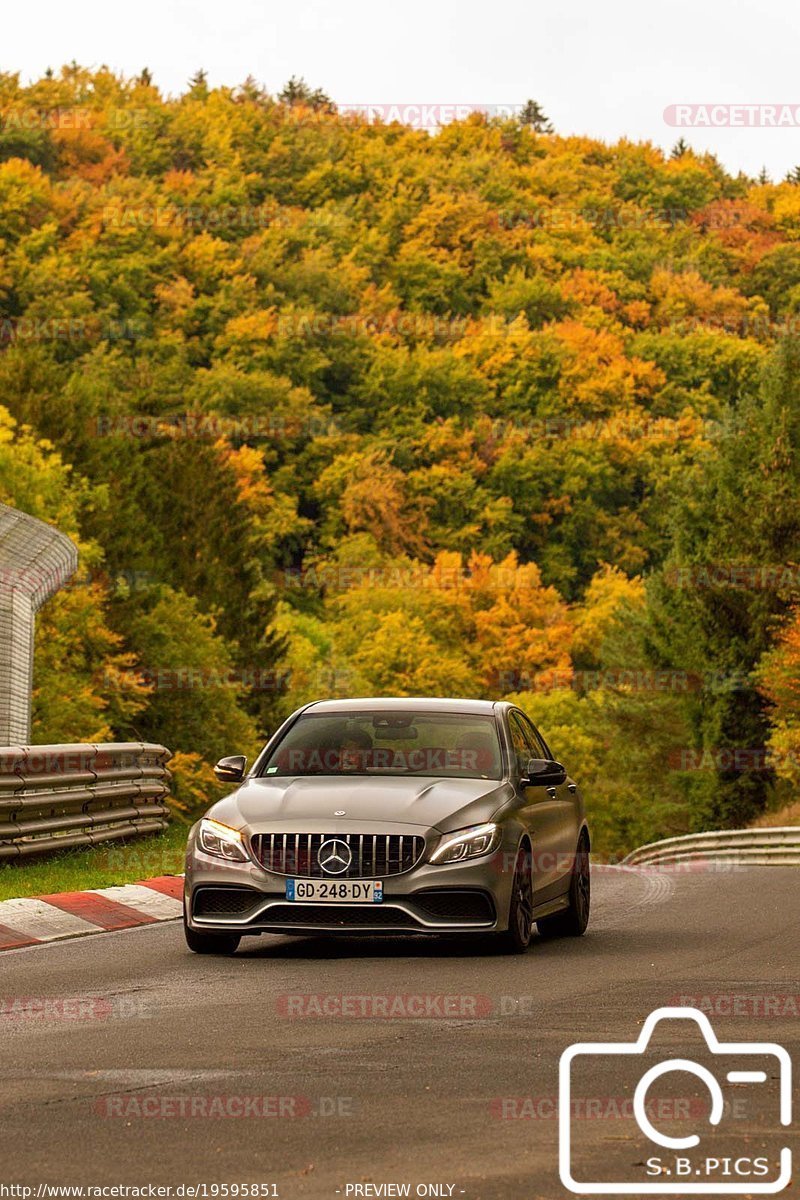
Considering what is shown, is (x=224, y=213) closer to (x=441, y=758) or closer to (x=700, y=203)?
(x=700, y=203)

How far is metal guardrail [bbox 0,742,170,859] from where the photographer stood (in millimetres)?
17891

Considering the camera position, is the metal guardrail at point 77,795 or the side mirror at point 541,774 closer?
the side mirror at point 541,774

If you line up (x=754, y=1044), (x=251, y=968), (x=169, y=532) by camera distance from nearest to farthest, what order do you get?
(x=754, y=1044) < (x=251, y=968) < (x=169, y=532)

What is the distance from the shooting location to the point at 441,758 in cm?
1383

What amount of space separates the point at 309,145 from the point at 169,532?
73.0m

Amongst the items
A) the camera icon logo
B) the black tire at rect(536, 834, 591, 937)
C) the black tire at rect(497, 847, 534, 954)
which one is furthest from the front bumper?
the camera icon logo

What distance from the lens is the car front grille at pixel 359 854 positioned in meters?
12.5

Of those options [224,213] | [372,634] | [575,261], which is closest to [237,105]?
[224,213]

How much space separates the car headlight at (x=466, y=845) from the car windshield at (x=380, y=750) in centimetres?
86

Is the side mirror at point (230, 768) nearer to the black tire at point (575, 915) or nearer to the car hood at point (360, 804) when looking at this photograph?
the car hood at point (360, 804)

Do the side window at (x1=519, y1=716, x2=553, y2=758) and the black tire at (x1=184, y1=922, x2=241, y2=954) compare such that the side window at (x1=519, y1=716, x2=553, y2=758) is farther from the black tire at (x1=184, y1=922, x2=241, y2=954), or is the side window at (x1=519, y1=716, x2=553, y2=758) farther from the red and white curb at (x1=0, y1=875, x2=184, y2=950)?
the black tire at (x1=184, y1=922, x2=241, y2=954)

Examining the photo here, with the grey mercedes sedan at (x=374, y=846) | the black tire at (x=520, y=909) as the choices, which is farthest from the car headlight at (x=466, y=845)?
the black tire at (x=520, y=909)

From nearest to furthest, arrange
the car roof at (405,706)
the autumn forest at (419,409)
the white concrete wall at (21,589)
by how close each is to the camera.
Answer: the car roof at (405,706) → the white concrete wall at (21,589) → the autumn forest at (419,409)

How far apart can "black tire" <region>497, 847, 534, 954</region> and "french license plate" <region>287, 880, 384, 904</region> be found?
873 millimetres
